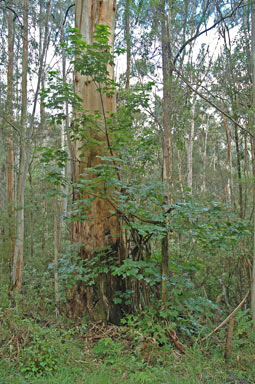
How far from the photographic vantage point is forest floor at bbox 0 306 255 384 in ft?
9.16

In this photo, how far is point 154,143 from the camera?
14.5 ft

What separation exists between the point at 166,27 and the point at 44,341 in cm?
780

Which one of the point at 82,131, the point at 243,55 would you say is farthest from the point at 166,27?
the point at 82,131

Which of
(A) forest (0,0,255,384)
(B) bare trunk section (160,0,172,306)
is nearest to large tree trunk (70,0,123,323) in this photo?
(A) forest (0,0,255,384)

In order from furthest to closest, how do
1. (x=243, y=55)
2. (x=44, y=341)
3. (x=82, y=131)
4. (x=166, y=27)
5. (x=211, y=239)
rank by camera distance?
(x=166, y=27)
(x=243, y=55)
(x=82, y=131)
(x=211, y=239)
(x=44, y=341)

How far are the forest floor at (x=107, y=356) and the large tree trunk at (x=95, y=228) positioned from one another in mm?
245

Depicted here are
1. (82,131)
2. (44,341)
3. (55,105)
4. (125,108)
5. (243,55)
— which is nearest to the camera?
(44,341)

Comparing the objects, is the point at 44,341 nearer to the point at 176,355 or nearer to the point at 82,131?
the point at 176,355

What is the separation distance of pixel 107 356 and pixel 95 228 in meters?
1.47

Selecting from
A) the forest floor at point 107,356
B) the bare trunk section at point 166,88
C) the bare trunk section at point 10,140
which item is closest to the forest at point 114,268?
the forest floor at point 107,356

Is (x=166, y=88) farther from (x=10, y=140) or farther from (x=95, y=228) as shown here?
(x=10, y=140)

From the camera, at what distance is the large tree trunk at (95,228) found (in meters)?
3.84

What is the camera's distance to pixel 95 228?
13.2 ft

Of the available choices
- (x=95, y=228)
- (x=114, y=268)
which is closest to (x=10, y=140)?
(x=95, y=228)
